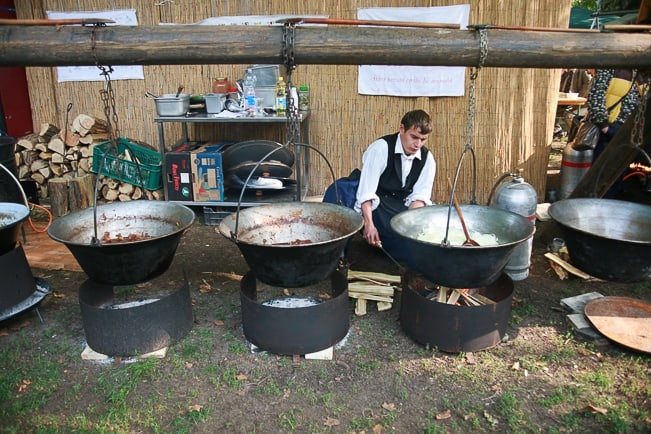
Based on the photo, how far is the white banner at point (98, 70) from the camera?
7.03 m

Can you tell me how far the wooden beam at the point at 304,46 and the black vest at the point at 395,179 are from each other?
50.8 inches

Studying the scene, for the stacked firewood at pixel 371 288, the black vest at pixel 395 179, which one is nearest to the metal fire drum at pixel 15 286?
the stacked firewood at pixel 371 288

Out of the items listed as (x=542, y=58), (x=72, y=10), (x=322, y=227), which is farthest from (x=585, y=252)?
(x=72, y=10)

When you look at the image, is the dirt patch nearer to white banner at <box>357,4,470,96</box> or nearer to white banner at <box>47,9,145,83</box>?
white banner at <box>357,4,470,96</box>

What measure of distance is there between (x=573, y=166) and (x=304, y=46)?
4.84m

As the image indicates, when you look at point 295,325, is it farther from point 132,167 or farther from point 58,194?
point 58,194

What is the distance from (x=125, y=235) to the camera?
4078 millimetres

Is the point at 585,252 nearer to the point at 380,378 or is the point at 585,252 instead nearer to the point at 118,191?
the point at 380,378

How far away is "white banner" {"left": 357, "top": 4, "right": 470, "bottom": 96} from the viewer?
21.3 feet

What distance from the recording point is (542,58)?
354 centimetres

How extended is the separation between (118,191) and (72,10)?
2609mm

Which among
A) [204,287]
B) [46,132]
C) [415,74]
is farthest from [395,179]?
[46,132]

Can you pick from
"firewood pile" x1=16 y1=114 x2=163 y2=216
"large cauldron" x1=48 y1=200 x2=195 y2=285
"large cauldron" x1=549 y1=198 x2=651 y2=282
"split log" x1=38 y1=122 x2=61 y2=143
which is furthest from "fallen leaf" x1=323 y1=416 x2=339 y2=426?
"split log" x1=38 y1=122 x2=61 y2=143

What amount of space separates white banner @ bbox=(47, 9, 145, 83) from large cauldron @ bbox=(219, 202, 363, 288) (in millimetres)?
4103
